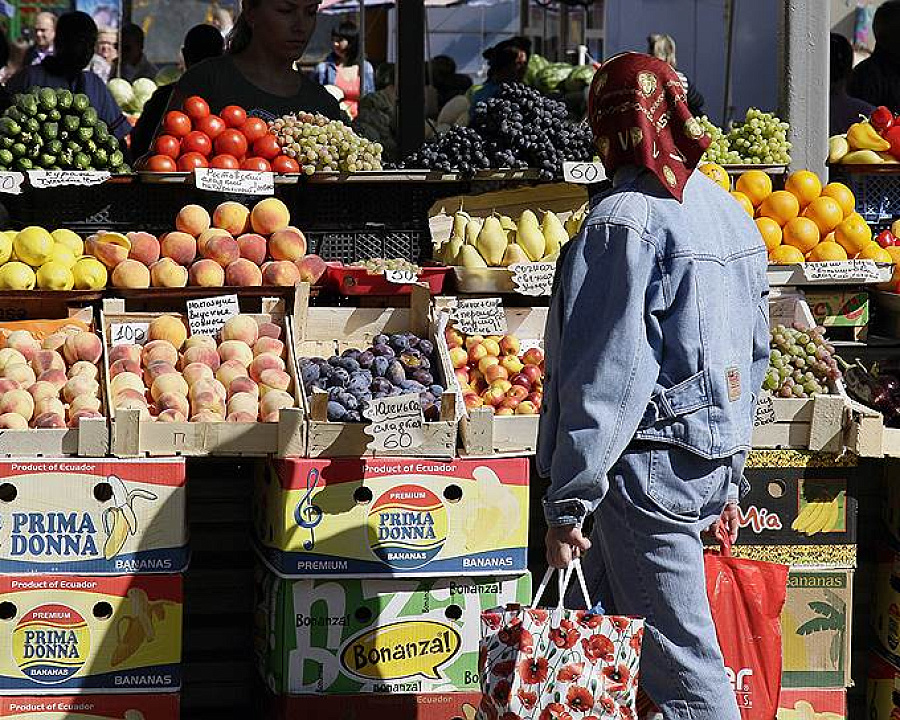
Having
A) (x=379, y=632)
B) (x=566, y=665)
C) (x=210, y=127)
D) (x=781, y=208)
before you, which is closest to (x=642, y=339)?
(x=566, y=665)

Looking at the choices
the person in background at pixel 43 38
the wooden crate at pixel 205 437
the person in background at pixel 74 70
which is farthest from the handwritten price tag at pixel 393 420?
the person in background at pixel 43 38

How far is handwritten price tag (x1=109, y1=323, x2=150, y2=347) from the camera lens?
4352mm

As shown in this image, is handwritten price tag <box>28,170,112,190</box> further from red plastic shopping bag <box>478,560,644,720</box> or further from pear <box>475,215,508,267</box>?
red plastic shopping bag <box>478,560,644,720</box>

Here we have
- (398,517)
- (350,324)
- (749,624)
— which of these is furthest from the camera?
(350,324)

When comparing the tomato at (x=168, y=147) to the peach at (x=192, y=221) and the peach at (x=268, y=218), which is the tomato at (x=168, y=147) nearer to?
the peach at (x=192, y=221)

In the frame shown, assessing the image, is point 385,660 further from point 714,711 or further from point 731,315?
point 731,315

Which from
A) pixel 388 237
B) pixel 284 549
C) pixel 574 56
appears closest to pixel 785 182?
pixel 388 237

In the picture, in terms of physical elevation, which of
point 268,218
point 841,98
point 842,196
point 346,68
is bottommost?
point 268,218

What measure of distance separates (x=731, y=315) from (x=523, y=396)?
1.42 meters

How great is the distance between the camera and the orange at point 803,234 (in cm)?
470

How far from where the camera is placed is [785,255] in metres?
4.64

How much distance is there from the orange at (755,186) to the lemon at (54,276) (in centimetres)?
240

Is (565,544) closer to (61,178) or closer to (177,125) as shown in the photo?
(61,178)

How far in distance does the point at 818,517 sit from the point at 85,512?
84.5 inches
